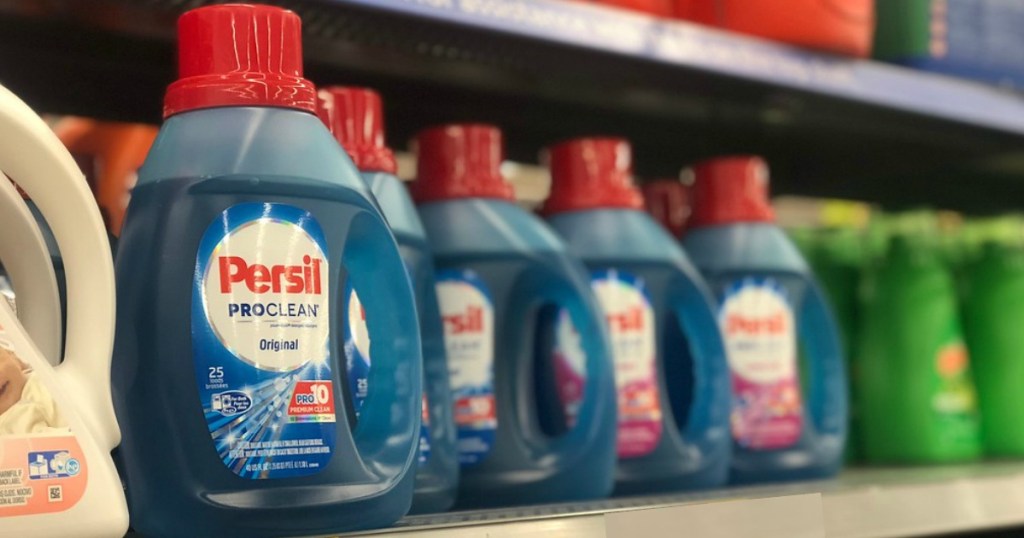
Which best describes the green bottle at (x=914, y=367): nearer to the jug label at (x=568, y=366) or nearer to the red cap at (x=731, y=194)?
the red cap at (x=731, y=194)

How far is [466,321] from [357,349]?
7.4 inches

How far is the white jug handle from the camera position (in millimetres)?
898

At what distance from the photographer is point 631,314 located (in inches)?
50.0

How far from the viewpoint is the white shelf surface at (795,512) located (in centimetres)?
98

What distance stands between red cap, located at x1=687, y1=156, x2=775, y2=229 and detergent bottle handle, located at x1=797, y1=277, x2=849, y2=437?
113 mm

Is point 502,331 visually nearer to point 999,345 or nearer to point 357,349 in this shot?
point 357,349

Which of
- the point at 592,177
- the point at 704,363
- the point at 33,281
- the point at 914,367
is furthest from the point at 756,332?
the point at 33,281

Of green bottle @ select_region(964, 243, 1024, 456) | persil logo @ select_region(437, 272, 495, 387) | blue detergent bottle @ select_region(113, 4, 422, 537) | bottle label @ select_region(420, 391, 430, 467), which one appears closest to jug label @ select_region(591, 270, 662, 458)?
persil logo @ select_region(437, 272, 495, 387)

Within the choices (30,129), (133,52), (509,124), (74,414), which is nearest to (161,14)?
(133,52)

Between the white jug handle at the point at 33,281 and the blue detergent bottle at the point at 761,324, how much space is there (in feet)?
2.46

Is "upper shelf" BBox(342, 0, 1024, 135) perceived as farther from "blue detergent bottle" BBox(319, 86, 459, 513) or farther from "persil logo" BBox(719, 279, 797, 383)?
"persil logo" BBox(719, 279, 797, 383)

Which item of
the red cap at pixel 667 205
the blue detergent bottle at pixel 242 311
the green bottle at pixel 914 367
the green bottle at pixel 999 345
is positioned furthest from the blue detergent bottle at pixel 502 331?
the green bottle at pixel 999 345

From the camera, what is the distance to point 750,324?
140 cm

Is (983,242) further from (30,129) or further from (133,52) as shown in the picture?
(30,129)
